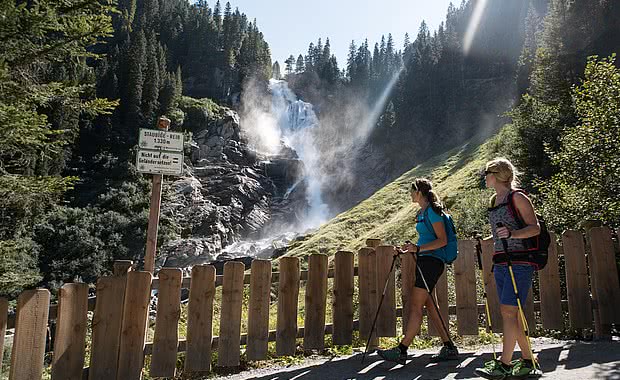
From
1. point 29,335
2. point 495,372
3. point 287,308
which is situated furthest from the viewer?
point 287,308

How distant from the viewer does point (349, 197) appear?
5525 cm

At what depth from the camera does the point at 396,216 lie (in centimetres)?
2686

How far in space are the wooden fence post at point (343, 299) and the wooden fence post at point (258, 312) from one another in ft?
3.13

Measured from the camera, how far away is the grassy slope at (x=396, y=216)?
58.7 feet

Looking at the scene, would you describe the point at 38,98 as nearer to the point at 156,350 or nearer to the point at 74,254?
the point at 156,350

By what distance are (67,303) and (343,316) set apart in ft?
10.8

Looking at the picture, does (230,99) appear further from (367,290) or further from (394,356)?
(394,356)

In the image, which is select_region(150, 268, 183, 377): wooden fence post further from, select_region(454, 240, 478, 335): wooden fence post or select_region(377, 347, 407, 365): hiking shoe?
select_region(454, 240, 478, 335): wooden fence post

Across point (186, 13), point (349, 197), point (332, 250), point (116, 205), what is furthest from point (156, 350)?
point (186, 13)

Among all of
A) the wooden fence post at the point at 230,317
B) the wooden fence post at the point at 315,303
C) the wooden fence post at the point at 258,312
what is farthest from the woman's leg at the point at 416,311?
the wooden fence post at the point at 230,317

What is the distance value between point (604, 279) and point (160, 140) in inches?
251

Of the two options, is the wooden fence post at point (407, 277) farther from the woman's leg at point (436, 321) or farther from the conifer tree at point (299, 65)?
the conifer tree at point (299, 65)

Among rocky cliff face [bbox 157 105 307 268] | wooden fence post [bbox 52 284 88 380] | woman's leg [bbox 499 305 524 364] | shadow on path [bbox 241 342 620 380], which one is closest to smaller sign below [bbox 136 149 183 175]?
wooden fence post [bbox 52 284 88 380]

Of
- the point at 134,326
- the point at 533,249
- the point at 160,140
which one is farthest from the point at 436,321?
the point at 160,140
